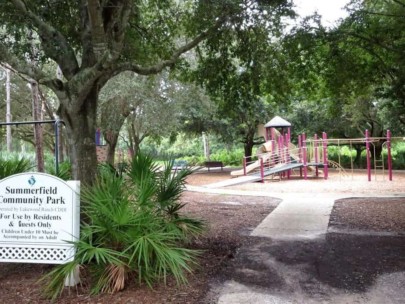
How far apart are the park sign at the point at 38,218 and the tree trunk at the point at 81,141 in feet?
3.88

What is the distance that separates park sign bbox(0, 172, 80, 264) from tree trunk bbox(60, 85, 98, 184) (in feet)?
3.88

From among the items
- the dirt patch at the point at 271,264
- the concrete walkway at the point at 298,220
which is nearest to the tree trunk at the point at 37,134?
the dirt patch at the point at 271,264

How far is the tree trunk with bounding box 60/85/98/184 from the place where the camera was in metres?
6.13

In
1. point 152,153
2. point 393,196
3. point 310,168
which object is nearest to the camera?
point 152,153

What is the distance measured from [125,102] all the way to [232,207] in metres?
10.1

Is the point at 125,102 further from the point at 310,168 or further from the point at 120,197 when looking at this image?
the point at 120,197

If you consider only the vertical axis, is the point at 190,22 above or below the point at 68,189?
above

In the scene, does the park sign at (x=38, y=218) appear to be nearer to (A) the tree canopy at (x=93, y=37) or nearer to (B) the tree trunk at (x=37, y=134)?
(A) the tree canopy at (x=93, y=37)

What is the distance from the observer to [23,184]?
4.94 m

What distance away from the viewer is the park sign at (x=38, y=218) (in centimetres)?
482

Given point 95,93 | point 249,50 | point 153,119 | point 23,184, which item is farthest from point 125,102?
point 23,184

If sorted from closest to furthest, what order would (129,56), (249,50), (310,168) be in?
(249,50) < (129,56) < (310,168)

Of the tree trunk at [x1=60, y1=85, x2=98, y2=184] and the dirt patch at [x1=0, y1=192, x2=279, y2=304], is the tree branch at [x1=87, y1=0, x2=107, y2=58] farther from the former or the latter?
the dirt patch at [x1=0, y1=192, x2=279, y2=304]

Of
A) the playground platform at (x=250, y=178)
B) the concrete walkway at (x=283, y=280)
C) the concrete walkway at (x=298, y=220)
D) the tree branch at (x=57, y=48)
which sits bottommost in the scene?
the concrete walkway at (x=283, y=280)
